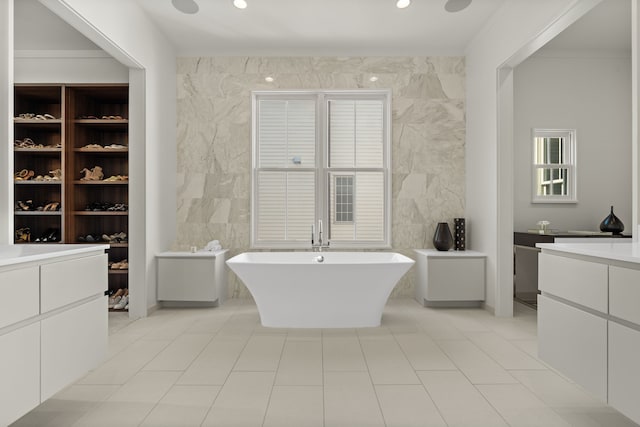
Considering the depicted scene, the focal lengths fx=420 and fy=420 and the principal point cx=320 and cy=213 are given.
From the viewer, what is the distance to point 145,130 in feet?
13.5

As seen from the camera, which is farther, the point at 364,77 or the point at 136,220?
the point at 364,77

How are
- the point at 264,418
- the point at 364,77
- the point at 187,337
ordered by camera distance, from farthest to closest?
the point at 364,77
the point at 187,337
the point at 264,418

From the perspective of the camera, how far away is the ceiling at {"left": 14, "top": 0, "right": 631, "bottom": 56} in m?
3.98

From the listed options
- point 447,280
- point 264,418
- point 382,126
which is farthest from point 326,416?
point 382,126

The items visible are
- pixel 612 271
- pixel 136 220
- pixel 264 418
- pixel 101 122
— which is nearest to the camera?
pixel 612 271

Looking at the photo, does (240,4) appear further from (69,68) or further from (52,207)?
Result: (52,207)

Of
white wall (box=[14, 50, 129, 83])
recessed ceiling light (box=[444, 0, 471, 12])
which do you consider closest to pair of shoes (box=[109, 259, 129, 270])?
white wall (box=[14, 50, 129, 83])

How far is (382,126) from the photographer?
16.7 ft

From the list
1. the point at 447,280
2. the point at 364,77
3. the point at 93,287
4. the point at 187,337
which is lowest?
the point at 187,337

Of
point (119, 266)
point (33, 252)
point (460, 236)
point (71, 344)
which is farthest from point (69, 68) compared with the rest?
point (460, 236)

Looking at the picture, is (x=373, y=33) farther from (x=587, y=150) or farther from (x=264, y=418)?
(x=264, y=418)

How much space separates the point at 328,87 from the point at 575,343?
385 centimetres

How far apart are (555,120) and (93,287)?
5126mm

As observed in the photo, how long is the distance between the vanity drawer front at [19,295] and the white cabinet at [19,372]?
0.06 m
